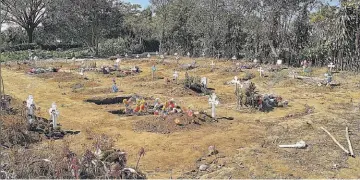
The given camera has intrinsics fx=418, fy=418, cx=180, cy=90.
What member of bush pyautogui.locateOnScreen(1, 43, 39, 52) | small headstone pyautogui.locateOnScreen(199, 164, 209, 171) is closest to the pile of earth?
small headstone pyautogui.locateOnScreen(199, 164, 209, 171)

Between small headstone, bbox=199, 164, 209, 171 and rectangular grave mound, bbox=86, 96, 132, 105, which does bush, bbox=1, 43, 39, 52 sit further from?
small headstone, bbox=199, 164, 209, 171

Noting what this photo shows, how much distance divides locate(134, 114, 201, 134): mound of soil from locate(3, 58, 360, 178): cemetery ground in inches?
2.2

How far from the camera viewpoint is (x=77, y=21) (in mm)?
37000

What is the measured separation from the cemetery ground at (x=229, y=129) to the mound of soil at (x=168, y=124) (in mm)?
57

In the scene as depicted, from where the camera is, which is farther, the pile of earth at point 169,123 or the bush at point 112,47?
the bush at point 112,47

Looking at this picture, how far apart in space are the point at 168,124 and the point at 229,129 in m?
1.64

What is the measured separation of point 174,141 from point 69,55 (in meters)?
28.5

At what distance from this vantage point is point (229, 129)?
11039 millimetres

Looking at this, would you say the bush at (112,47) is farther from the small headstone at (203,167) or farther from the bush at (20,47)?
the small headstone at (203,167)

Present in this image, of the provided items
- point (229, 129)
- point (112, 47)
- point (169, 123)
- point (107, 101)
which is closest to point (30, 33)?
point (112, 47)

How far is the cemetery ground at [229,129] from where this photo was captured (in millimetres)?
8086

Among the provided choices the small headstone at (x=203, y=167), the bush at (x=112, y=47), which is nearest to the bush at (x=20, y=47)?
the bush at (x=112, y=47)

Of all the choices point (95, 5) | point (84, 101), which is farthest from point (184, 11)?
point (84, 101)

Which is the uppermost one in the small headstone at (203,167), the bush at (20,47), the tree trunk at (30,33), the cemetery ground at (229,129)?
the tree trunk at (30,33)
